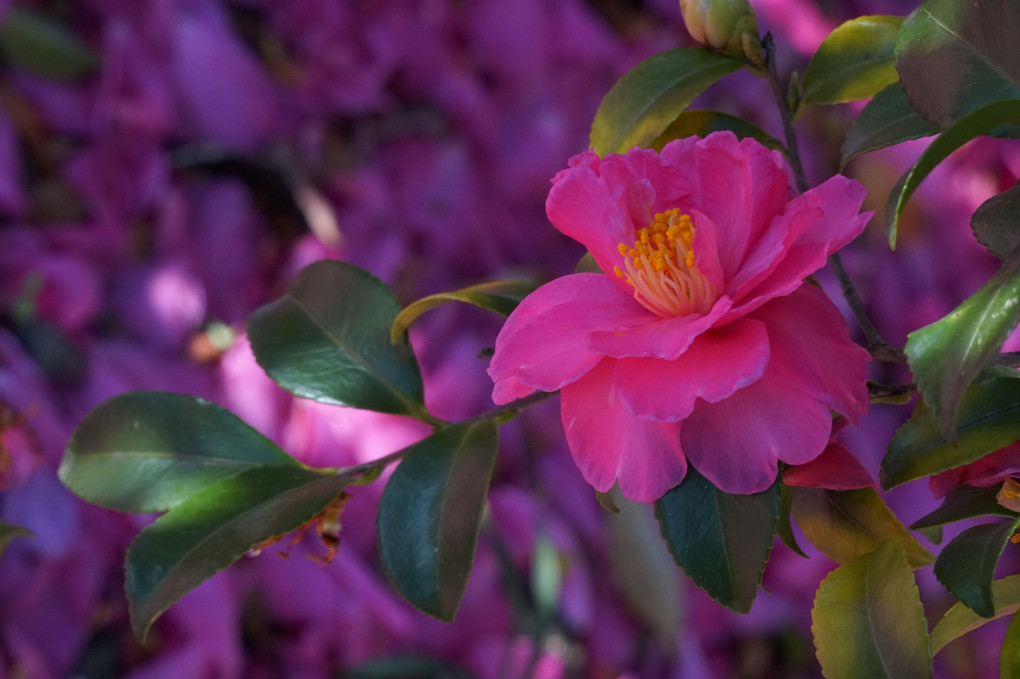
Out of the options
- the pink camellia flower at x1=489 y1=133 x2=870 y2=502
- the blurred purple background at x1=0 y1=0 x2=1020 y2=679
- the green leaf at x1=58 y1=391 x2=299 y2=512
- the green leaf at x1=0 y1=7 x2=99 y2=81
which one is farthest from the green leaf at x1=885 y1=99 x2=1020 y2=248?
the green leaf at x1=0 y1=7 x2=99 y2=81

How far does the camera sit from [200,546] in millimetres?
301

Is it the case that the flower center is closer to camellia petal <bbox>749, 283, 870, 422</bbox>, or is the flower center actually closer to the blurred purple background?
camellia petal <bbox>749, 283, 870, 422</bbox>

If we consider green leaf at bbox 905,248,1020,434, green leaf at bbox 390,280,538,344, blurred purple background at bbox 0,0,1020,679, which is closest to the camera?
green leaf at bbox 905,248,1020,434

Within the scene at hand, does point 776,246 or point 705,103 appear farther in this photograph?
point 705,103

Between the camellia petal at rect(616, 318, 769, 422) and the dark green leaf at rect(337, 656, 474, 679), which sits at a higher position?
the camellia petal at rect(616, 318, 769, 422)

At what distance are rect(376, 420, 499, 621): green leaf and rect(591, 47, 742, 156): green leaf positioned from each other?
11 cm

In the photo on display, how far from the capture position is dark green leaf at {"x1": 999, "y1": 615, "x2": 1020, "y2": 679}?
0.28m

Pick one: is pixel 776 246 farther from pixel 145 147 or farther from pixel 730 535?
pixel 145 147

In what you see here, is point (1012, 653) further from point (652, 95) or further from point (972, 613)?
point (652, 95)

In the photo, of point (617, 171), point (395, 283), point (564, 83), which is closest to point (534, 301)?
point (617, 171)

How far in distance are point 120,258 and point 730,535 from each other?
851 mm

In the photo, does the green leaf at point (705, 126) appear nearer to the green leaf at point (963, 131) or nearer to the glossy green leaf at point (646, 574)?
the green leaf at point (963, 131)

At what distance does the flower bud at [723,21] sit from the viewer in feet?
1.03

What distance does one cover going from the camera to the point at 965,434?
26cm
